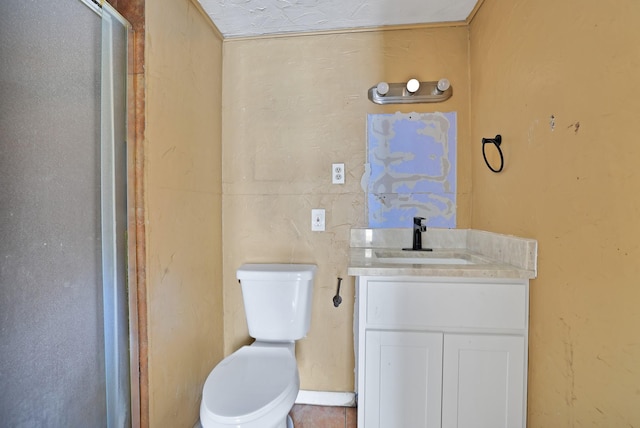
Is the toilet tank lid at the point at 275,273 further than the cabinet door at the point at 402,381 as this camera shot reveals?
Yes

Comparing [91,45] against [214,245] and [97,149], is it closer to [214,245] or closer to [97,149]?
[97,149]

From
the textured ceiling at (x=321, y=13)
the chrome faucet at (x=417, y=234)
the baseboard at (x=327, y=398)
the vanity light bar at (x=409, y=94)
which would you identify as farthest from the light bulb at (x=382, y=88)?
the baseboard at (x=327, y=398)

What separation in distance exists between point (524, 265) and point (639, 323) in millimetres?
370

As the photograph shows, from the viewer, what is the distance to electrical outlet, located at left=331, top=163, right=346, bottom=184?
1.57 metres

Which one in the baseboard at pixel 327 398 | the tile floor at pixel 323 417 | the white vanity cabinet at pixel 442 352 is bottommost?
the tile floor at pixel 323 417

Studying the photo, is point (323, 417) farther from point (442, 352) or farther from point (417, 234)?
point (417, 234)

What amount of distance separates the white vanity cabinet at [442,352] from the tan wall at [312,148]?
0.60 m

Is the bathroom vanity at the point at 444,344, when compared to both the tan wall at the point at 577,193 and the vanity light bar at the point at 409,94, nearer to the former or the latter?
the tan wall at the point at 577,193

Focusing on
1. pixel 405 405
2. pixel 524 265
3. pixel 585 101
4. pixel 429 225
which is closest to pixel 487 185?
pixel 429 225

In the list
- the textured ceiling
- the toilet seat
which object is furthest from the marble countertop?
the textured ceiling

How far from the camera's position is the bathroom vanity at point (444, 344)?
962 mm

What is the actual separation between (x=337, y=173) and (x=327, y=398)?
1.30 meters

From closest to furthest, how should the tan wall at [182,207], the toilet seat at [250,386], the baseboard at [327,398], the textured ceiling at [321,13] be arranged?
the toilet seat at [250,386] < the tan wall at [182,207] < the textured ceiling at [321,13] < the baseboard at [327,398]

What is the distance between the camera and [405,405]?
38.7 inches
